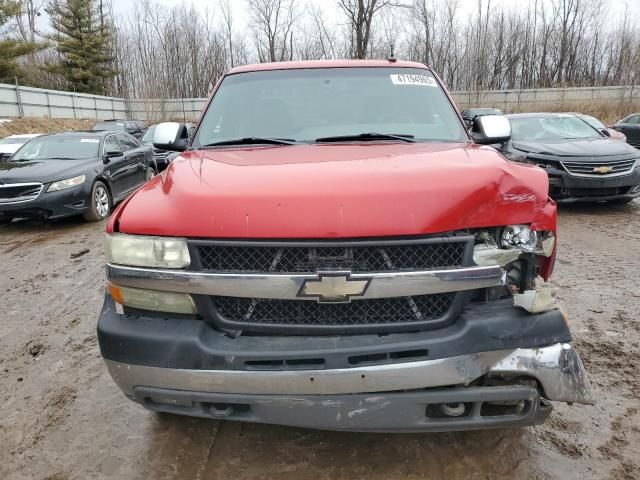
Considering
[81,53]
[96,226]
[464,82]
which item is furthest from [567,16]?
[96,226]

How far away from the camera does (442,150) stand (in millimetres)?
2564

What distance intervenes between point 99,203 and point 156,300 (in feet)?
23.1

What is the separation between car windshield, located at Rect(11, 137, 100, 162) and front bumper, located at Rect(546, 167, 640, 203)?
773 centimetres

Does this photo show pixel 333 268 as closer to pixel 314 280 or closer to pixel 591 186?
pixel 314 280

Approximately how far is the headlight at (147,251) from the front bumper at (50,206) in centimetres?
634

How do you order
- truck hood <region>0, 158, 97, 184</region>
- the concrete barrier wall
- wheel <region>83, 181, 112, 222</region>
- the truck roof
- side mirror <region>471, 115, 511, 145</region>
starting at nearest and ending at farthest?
side mirror <region>471, 115, 511, 145</region>, the truck roof, truck hood <region>0, 158, 97, 184</region>, wheel <region>83, 181, 112, 222</region>, the concrete barrier wall

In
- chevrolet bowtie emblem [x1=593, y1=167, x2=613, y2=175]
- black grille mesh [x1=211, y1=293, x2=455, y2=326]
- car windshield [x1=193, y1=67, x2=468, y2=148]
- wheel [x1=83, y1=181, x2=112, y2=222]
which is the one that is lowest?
wheel [x1=83, y1=181, x2=112, y2=222]

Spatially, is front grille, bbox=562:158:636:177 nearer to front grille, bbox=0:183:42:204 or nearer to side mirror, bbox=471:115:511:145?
side mirror, bbox=471:115:511:145

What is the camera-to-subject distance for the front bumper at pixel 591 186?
7.49m

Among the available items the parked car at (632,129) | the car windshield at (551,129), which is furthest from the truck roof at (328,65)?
the parked car at (632,129)

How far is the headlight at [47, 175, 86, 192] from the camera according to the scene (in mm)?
7562

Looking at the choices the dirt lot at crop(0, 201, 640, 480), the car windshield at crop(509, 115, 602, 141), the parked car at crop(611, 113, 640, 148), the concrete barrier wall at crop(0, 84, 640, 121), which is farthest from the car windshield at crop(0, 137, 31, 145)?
the parked car at crop(611, 113, 640, 148)

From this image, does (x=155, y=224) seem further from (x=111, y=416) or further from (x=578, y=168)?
(x=578, y=168)

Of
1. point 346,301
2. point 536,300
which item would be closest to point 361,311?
point 346,301
